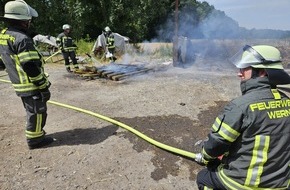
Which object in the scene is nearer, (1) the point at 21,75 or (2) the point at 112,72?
(1) the point at 21,75

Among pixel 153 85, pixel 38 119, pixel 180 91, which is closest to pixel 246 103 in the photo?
pixel 38 119

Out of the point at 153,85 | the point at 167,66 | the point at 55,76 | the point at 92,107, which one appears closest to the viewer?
the point at 92,107

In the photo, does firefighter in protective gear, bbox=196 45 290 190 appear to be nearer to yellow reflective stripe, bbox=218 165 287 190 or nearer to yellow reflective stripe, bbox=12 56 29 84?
yellow reflective stripe, bbox=218 165 287 190

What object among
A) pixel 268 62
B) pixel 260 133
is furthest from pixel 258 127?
pixel 268 62

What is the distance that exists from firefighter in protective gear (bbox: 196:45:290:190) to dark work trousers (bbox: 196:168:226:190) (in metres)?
0.22

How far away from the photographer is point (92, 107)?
19.8 feet

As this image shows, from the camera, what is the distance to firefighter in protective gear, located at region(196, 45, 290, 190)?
6.30 feet

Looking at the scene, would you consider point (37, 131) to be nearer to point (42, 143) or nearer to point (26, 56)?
point (42, 143)

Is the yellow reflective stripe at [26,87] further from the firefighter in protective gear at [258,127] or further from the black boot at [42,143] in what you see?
the firefighter in protective gear at [258,127]

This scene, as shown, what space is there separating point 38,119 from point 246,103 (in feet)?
9.97

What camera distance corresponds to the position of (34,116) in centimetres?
392

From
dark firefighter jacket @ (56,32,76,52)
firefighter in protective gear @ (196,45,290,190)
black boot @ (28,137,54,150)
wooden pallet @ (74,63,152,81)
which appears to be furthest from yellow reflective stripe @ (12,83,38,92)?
dark firefighter jacket @ (56,32,76,52)

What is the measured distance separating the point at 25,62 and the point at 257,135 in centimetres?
290

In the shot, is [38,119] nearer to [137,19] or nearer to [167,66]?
[167,66]
